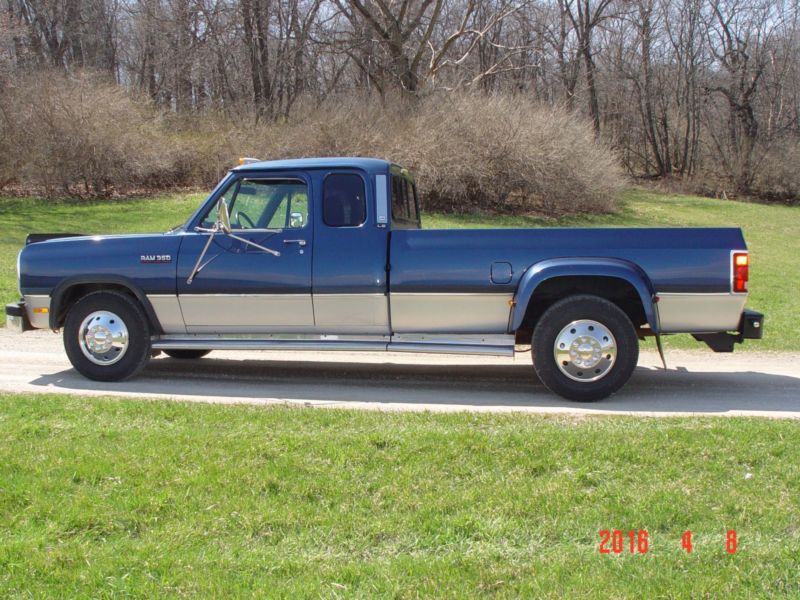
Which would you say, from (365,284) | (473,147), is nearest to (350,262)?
(365,284)

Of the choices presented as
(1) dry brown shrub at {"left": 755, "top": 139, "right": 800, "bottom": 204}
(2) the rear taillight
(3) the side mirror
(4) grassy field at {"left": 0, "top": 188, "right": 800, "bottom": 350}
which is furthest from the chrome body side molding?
(1) dry brown shrub at {"left": 755, "top": 139, "right": 800, "bottom": 204}

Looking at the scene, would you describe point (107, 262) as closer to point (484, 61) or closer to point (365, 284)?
point (365, 284)

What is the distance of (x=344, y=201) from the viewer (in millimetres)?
7441

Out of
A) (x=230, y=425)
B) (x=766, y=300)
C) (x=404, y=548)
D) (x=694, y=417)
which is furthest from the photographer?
(x=766, y=300)

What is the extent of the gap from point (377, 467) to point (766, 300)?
11.2 m

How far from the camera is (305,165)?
754 centimetres

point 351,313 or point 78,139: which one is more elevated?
point 78,139

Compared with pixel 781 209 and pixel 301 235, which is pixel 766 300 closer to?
pixel 301 235

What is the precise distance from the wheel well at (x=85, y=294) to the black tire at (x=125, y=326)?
0.18ft

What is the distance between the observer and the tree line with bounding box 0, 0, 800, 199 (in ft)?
122

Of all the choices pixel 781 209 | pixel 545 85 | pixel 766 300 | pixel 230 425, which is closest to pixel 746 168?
pixel 781 209

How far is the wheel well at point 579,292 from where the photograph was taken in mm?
7094

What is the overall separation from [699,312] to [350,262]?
306cm

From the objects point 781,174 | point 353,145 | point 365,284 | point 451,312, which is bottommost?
point 451,312
